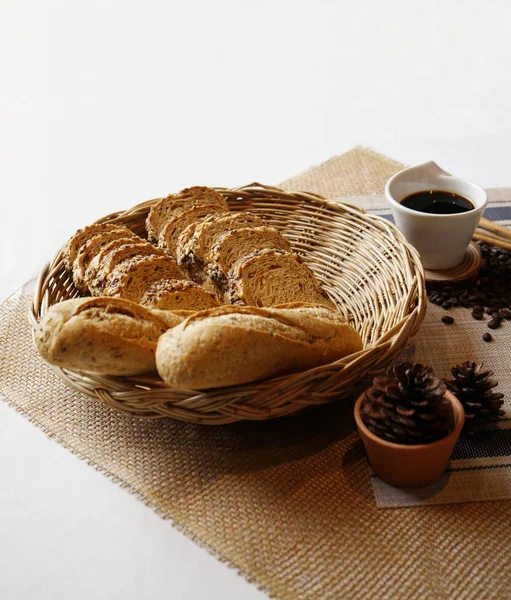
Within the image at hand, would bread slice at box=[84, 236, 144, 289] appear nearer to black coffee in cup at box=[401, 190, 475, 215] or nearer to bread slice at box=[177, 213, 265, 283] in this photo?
bread slice at box=[177, 213, 265, 283]

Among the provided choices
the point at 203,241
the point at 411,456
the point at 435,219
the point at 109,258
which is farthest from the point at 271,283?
the point at 411,456

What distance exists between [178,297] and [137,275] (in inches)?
6.5

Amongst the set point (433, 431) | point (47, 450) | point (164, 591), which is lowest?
point (164, 591)

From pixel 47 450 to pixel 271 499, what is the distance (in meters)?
0.67

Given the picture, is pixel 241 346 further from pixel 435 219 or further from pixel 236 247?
pixel 435 219

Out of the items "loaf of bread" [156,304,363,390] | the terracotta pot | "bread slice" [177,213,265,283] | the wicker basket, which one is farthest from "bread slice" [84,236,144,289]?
the terracotta pot

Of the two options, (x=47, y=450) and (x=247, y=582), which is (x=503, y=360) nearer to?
(x=247, y=582)

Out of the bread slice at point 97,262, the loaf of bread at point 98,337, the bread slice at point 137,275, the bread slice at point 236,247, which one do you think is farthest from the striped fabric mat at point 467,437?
the bread slice at point 97,262

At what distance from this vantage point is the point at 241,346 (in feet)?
5.04

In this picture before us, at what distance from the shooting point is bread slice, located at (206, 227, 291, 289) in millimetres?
2141

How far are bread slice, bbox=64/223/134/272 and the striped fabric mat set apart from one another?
3.56 ft

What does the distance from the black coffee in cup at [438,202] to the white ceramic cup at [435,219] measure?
0.02 metres

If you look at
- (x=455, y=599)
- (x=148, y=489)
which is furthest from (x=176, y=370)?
(x=455, y=599)

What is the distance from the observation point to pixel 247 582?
150 cm
